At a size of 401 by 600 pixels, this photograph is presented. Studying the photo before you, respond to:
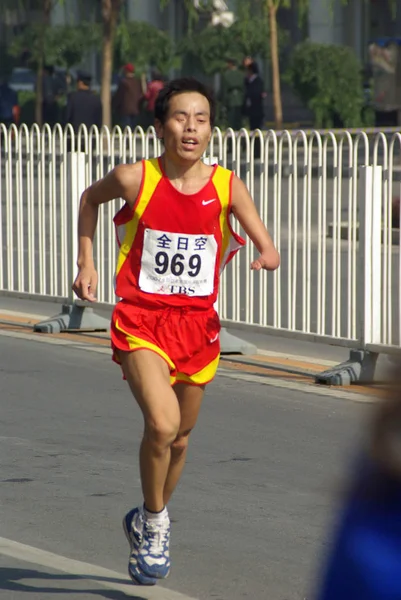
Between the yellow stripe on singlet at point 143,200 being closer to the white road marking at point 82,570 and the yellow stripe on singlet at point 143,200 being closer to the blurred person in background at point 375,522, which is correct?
the white road marking at point 82,570

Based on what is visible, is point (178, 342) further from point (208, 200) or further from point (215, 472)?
point (215, 472)

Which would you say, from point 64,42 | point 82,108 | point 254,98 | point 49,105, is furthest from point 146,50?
point 82,108

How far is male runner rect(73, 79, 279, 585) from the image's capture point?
15.0ft

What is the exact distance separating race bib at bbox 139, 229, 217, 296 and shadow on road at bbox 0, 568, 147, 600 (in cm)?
102

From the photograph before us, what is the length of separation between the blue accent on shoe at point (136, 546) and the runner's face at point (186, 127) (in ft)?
4.04

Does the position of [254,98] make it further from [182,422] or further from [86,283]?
[182,422]

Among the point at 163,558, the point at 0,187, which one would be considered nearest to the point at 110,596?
the point at 163,558

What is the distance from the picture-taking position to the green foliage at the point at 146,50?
145ft

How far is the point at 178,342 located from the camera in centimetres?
462

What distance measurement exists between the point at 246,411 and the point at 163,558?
3056 millimetres

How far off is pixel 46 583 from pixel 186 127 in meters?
1.63

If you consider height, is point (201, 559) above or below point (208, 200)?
below

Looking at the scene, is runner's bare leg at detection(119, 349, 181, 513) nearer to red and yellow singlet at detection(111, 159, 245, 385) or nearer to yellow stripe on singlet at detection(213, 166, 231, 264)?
red and yellow singlet at detection(111, 159, 245, 385)

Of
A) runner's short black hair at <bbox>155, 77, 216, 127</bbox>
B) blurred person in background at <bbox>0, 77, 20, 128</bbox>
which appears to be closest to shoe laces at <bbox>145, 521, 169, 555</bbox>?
runner's short black hair at <bbox>155, 77, 216, 127</bbox>
